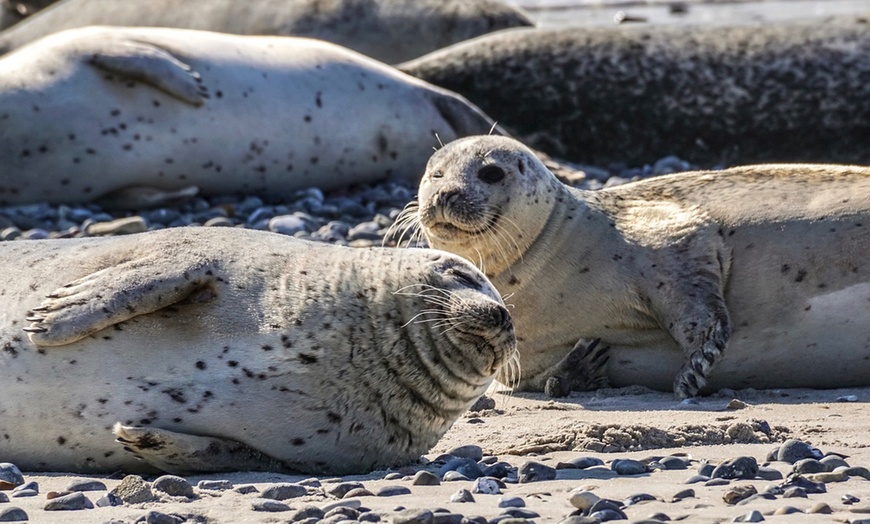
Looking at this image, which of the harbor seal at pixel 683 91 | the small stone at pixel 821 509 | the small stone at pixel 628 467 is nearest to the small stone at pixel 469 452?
the small stone at pixel 628 467

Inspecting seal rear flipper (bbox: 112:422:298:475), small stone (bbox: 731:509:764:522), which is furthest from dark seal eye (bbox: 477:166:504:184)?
small stone (bbox: 731:509:764:522)

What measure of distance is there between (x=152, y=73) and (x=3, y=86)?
0.82m

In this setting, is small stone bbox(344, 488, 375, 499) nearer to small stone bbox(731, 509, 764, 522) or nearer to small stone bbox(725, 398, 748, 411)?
small stone bbox(731, 509, 764, 522)

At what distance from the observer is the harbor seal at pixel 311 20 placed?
12.8 metres

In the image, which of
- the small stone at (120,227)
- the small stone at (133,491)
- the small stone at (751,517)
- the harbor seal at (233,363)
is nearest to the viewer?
the small stone at (751,517)

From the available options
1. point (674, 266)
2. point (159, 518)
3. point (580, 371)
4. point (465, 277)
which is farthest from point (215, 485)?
point (674, 266)

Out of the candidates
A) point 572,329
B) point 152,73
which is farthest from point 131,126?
point 572,329

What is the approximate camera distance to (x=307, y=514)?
339 centimetres

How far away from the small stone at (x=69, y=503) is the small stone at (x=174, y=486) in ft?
0.57

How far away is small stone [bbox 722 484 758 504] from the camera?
3410 millimetres

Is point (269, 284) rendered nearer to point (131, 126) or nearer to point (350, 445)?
point (350, 445)

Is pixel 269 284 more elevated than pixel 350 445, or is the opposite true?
pixel 269 284

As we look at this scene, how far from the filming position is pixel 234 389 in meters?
4.01

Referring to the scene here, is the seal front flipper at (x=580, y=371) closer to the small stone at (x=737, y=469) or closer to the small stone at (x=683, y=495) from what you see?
the small stone at (x=737, y=469)
